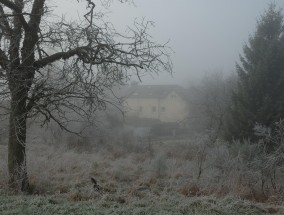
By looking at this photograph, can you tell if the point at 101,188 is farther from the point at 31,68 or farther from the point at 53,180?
the point at 31,68

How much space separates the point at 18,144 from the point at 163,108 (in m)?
41.2

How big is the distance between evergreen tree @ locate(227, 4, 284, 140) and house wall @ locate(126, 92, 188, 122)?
22.2 meters

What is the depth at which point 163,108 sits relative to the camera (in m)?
51.7

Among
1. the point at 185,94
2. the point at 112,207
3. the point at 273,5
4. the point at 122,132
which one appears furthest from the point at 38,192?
the point at 185,94

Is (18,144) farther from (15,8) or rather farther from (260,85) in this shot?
(260,85)

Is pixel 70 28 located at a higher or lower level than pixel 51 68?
higher

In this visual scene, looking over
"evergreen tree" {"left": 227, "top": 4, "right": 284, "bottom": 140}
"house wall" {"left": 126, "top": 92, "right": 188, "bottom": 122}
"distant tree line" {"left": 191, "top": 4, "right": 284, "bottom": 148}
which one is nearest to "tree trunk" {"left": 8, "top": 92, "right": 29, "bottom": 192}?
"distant tree line" {"left": 191, "top": 4, "right": 284, "bottom": 148}

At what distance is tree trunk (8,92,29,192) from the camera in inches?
405

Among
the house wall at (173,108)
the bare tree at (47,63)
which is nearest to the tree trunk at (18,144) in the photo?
the bare tree at (47,63)

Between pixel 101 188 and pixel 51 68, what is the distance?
3.55 meters

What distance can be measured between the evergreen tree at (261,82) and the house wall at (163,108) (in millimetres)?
22177

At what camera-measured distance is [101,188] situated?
1109 centimetres

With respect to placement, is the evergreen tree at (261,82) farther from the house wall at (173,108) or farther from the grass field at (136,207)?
the house wall at (173,108)

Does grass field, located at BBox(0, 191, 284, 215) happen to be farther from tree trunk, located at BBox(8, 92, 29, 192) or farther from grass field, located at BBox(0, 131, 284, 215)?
tree trunk, located at BBox(8, 92, 29, 192)
